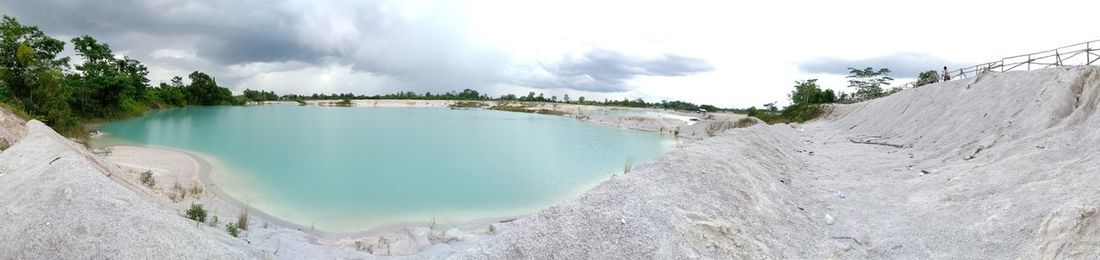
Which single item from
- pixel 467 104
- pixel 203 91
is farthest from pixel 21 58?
pixel 467 104

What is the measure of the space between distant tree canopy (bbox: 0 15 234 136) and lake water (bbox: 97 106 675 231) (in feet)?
11.5

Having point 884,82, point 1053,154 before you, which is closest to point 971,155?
point 1053,154

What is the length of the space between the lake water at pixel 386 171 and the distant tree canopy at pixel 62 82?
3517 millimetres

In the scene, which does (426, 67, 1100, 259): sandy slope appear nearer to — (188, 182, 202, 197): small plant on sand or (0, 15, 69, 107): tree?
(188, 182, 202, 197): small plant on sand

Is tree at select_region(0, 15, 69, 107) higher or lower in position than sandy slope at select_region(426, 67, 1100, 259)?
higher

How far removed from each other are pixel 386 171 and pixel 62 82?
109 feet

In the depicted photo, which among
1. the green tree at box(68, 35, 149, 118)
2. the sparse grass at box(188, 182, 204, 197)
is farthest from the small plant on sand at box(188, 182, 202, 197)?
the green tree at box(68, 35, 149, 118)

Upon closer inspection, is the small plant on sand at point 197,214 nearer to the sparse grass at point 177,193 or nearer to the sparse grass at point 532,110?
the sparse grass at point 177,193

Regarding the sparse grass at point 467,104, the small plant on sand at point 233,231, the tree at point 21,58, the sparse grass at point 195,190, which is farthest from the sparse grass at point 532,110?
the small plant on sand at point 233,231

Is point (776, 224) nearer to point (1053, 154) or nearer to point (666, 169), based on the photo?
point (666, 169)

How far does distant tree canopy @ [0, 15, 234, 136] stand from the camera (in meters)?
27.0

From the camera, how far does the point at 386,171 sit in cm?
2164

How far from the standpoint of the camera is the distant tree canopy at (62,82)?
27016mm

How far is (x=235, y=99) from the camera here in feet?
343
